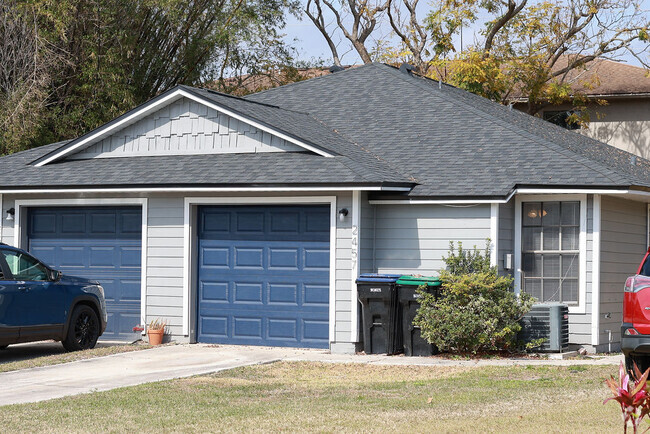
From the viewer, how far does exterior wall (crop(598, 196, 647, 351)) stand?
1552cm

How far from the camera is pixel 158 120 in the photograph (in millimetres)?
17250

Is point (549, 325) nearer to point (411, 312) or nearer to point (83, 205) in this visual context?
point (411, 312)

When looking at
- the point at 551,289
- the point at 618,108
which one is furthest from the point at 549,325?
the point at 618,108

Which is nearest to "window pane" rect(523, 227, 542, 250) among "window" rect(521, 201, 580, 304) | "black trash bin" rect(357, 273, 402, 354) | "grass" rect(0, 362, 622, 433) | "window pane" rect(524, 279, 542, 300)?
"window" rect(521, 201, 580, 304)

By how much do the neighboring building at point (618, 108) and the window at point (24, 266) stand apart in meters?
21.2

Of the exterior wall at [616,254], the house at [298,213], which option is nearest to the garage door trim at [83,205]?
the house at [298,213]

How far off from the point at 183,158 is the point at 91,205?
1.92m

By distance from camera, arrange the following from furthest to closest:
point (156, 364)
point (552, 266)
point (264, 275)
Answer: point (264, 275), point (552, 266), point (156, 364)

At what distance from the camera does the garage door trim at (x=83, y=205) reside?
1666cm

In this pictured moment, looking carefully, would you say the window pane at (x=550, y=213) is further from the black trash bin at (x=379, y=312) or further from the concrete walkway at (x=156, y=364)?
the black trash bin at (x=379, y=312)

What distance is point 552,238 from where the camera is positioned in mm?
15500

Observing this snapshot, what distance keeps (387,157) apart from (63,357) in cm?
651

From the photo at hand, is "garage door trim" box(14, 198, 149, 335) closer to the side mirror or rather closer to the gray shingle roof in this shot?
the side mirror

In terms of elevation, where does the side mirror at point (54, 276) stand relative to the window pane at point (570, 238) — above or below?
below
